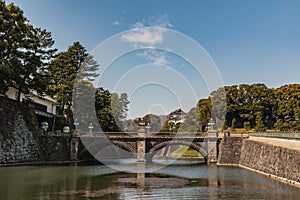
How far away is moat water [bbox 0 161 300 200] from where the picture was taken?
19.8m

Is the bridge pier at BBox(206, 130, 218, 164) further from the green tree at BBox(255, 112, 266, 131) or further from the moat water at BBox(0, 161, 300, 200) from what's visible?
the green tree at BBox(255, 112, 266, 131)

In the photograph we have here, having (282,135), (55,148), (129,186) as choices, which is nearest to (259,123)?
(282,135)

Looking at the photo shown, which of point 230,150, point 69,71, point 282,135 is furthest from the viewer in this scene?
point 69,71

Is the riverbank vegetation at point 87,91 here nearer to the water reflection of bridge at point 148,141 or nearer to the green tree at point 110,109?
the green tree at point 110,109

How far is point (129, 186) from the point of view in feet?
78.5

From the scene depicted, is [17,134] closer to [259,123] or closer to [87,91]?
[87,91]

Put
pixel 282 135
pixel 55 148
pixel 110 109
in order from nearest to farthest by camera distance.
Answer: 1. pixel 282 135
2. pixel 55 148
3. pixel 110 109

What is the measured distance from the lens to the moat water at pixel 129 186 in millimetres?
19797

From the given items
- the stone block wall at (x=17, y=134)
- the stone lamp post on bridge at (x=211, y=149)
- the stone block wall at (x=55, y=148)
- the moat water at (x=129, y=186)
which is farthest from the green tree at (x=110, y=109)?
the moat water at (x=129, y=186)

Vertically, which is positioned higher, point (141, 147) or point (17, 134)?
point (17, 134)

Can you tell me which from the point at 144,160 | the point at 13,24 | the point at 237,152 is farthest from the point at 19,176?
the point at 237,152

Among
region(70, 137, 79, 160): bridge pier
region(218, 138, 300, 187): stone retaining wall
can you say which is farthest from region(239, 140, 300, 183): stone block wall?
region(70, 137, 79, 160): bridge pier

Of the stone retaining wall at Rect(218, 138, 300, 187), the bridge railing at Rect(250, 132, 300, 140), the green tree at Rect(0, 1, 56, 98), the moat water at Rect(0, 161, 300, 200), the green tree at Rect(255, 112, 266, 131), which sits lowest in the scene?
the moat water at Rect(0, 161, 300, 200)

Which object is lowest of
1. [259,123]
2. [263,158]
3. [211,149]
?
[263,158]
